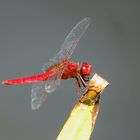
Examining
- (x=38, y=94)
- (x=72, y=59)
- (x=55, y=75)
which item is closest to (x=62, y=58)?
(x=55, y=75)

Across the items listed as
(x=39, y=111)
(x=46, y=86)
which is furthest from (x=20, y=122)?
(x=46, y=86)

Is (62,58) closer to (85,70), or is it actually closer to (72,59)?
(85,70)

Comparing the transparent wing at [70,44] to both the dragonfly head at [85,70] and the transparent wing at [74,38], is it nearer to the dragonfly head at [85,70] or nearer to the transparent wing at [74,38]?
the transparent wing at [74,38]

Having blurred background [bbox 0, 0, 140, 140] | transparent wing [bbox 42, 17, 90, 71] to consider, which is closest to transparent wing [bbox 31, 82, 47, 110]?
transparent wing [bbox 42, 17, 90, 71]

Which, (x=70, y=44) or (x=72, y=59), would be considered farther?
(x=72, y=59)

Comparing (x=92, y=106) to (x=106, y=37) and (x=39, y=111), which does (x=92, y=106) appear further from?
(x=106, y=37)

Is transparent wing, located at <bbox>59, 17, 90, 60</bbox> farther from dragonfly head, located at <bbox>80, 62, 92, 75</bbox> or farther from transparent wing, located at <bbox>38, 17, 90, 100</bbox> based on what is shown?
dragonfly head, located at <bbox>80, 62, 92, 75</bbox>
